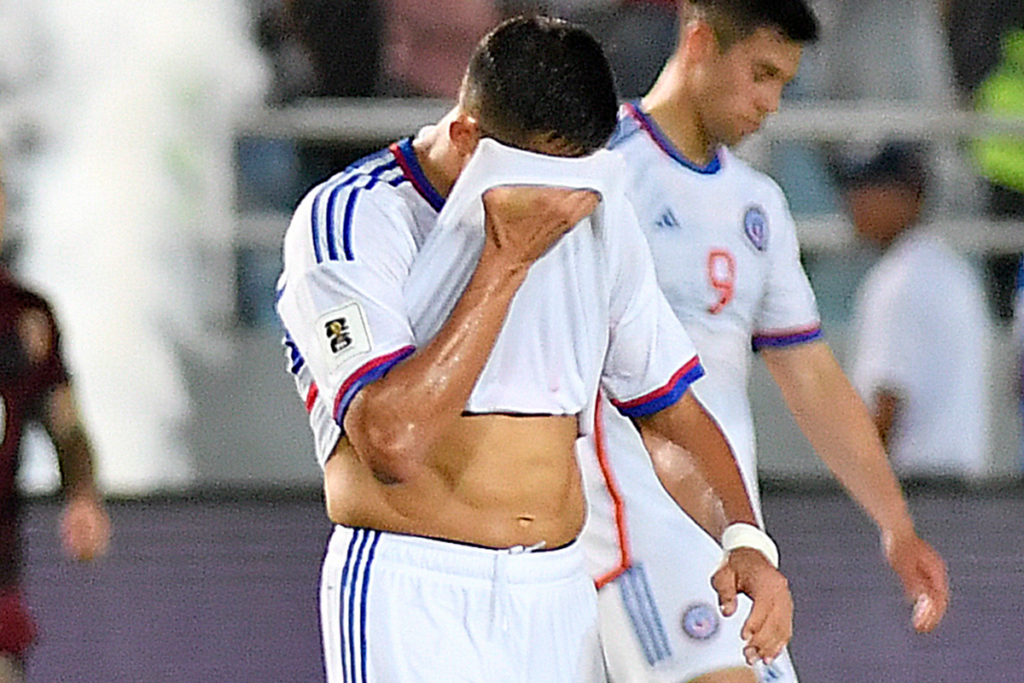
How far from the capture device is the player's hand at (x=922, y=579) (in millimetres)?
3320

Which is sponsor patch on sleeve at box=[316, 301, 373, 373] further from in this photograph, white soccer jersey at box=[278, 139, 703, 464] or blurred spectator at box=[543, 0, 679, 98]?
blurred spectator at box=[543, 0, 679, 98]

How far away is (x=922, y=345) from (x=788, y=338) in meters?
3.47

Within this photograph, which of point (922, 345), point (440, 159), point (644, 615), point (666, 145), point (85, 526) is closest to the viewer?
point (440, 159)

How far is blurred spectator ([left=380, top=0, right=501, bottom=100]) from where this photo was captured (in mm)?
8867

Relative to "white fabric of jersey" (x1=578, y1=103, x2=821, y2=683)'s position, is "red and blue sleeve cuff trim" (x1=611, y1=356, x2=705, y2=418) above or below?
above

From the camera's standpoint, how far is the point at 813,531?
7.76 m

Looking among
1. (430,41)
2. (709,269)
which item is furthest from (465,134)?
(430,41)

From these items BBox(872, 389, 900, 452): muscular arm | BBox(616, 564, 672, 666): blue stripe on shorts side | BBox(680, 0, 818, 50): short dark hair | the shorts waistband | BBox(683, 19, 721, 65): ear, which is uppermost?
BBox(680, 0, 818, 50): short dark hair

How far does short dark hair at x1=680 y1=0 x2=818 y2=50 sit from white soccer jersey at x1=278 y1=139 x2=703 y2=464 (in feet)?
3.01

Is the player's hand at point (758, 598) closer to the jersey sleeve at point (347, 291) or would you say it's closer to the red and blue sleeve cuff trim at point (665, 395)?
the red and blue sleeve cuff trim at point (665, 395)

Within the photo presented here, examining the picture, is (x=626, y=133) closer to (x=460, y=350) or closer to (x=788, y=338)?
(x=788, y=338)

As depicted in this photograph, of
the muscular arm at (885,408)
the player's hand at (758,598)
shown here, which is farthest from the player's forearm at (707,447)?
the muscular arm at (885,408)

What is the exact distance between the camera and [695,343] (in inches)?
140

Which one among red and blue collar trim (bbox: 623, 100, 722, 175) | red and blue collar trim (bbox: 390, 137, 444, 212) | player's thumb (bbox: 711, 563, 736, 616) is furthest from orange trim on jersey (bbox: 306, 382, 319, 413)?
red and blue collar trim (bbox: 623, 100, 722, 175)
